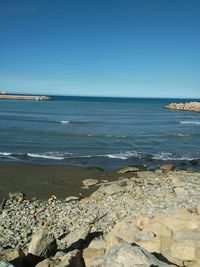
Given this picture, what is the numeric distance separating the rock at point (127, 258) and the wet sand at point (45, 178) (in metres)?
12.0

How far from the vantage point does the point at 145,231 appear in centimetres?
971

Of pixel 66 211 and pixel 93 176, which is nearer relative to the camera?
pixel 66 211

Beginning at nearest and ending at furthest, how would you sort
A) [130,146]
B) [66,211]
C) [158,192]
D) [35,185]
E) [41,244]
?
[41,244] → [66,211] → [158,192] → [35,185] → [130,146]

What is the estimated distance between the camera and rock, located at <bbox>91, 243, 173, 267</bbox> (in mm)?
6515

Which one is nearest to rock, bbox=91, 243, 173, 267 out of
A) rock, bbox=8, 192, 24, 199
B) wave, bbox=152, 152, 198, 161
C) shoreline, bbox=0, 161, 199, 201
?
rock, bbox=8, 192, 24, 199

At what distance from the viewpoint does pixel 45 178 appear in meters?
22.1

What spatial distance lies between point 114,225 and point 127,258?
6808 mm

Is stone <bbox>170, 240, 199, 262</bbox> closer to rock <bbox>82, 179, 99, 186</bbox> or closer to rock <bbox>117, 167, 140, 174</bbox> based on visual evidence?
rock <bbox>82, 179, 99, 186</bbox>

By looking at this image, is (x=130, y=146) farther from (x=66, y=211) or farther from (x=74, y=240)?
Result: (x=74, y=240)

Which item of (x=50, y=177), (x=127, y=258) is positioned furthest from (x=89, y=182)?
(x=127, y=258)

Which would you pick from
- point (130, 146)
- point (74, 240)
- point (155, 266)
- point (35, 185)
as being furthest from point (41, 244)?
point (130, 146)

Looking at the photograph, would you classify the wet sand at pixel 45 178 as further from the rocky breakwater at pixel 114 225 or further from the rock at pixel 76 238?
the rock at pixel 76 238

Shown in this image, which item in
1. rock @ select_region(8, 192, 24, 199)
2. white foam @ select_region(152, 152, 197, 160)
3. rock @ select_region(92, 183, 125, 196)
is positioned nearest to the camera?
rock @ select_region(8, 192, 24, 199)

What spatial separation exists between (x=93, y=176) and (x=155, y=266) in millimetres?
16578
